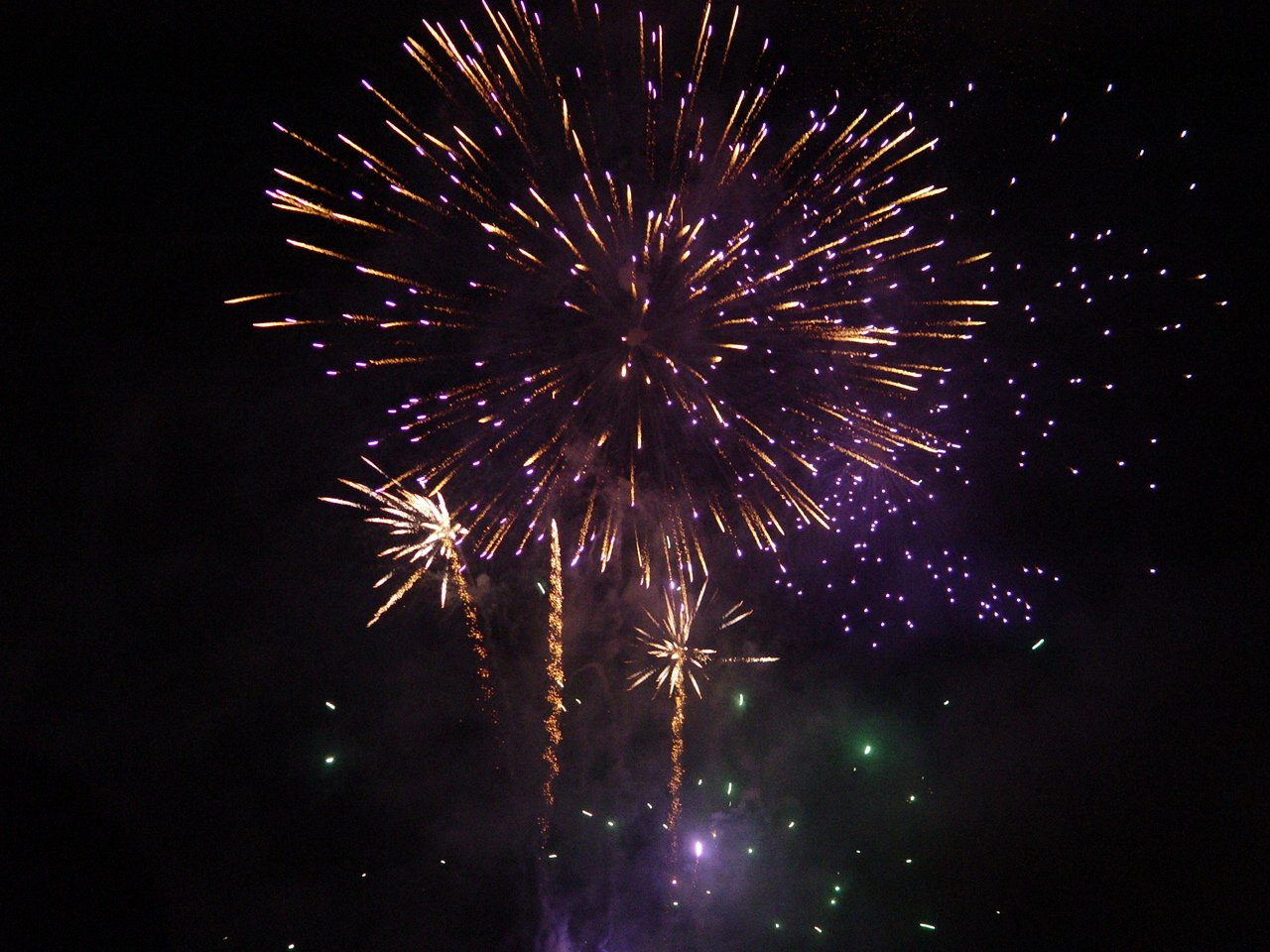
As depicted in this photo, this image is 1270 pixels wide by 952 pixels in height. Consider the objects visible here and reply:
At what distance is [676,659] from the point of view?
6133 mm

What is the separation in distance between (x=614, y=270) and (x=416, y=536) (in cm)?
250

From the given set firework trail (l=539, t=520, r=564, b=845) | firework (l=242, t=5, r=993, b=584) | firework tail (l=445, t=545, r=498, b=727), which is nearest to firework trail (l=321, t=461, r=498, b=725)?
firework tail (l=445, t=545, r=498, b=727)

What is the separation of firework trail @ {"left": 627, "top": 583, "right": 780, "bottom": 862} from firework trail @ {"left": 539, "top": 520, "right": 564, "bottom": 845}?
65 centimetres

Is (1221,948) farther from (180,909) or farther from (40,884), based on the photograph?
(40,884)

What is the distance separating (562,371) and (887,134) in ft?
8.84

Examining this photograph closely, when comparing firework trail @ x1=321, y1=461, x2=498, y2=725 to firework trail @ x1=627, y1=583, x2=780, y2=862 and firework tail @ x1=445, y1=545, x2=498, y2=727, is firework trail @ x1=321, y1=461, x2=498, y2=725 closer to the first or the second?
firework tail @ x1=445, y1=545, x2=498, y2=727

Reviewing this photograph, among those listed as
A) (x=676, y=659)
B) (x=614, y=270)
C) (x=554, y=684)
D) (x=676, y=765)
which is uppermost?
(x=614, y=270)

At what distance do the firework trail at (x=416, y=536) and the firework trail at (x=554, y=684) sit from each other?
572 mm

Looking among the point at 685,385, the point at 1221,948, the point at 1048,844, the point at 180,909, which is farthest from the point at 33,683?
the point at 1221,948

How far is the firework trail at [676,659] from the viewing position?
19.7 ft

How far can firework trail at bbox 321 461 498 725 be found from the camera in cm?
520

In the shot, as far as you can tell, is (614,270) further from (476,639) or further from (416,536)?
(476,639)

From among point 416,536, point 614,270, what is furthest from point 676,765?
point 614,270

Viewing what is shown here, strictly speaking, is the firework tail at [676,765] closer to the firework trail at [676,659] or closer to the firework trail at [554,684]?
the firework trail at [676,659]
